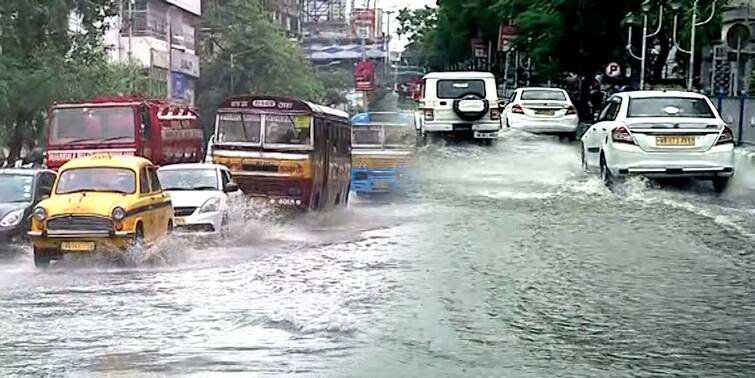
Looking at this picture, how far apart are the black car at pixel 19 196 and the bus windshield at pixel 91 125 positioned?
4.45m

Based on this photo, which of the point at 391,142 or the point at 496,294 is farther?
the point at 391,142

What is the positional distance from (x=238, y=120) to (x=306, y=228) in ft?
11.3

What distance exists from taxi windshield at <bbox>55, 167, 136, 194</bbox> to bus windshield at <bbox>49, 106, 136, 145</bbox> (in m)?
8.01

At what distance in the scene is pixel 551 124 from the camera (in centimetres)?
3284

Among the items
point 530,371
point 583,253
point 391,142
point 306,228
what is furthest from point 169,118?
point 530,371

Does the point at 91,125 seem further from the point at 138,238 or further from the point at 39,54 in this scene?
the point at 39,54

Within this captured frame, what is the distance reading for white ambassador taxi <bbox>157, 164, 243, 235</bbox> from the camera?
1970cm

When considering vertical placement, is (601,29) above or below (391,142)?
above

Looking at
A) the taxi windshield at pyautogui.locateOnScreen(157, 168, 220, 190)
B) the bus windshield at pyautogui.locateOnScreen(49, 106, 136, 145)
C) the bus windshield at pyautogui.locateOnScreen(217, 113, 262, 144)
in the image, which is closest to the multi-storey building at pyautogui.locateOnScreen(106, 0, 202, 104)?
the bus windshield at pyautogui.locateOnScreen(49, 106, 136, 145)

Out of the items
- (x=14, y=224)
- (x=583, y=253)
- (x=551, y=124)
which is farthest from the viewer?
(x=551, y=124)

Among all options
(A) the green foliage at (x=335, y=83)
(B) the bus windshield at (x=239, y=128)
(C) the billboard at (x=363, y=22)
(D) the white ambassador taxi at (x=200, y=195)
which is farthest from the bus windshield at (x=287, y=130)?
(C) the billboard at (x=363, y=22)

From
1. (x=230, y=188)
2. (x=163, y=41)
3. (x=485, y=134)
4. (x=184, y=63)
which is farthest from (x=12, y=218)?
(x=184, y=63)

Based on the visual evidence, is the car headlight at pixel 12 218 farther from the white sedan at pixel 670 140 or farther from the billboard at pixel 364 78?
the billboard at pixel 364 78

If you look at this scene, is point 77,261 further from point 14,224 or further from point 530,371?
point 530,371
